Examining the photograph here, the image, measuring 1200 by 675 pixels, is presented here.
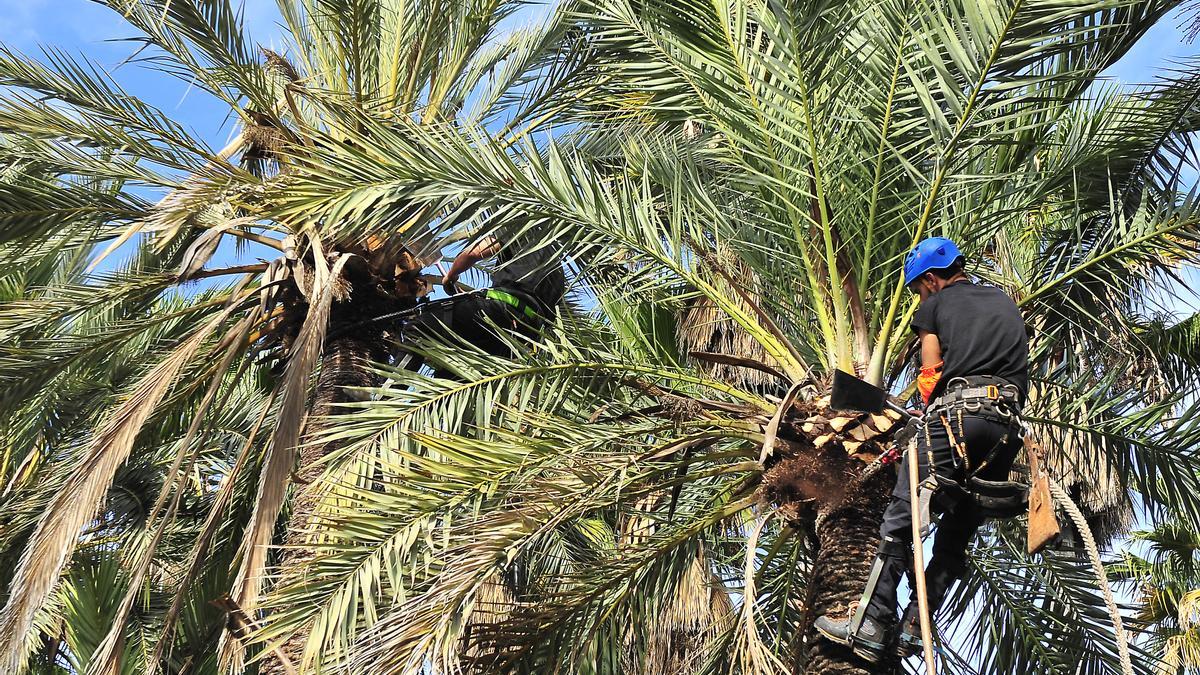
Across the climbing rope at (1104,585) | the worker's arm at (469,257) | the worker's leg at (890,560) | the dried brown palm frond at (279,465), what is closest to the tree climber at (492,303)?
the worker's arm at (469,257)

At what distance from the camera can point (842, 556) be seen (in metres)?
6.21

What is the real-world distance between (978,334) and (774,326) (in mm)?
1184

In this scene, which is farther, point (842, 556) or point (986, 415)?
point (842, 556)

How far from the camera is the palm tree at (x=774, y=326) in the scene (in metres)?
6.11

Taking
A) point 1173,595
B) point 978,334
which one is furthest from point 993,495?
point 1173,595

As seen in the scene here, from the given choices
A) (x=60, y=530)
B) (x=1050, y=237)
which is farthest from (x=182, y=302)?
(x=1050, y=237)

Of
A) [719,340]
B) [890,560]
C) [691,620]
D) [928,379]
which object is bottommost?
[691,620]

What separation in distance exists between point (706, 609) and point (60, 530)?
343cm

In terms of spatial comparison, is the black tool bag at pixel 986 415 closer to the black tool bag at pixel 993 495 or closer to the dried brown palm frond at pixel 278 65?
the black tool bag at pixel 993 495

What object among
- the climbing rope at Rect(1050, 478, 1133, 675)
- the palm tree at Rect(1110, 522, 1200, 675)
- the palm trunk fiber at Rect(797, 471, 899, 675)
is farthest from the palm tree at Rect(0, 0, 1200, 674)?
the palm tree at Rect(1110, 522, 1200, 675)

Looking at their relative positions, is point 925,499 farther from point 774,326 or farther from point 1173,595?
point 1173,595

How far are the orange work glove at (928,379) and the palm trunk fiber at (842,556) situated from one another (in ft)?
1.59

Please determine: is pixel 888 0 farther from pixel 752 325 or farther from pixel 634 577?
pixel 634 577

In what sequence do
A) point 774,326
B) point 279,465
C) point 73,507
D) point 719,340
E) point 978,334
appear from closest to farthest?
1. point 978,334
2. point 279,465
3. point 73,507
4. point 774,326
5. point 719,340
